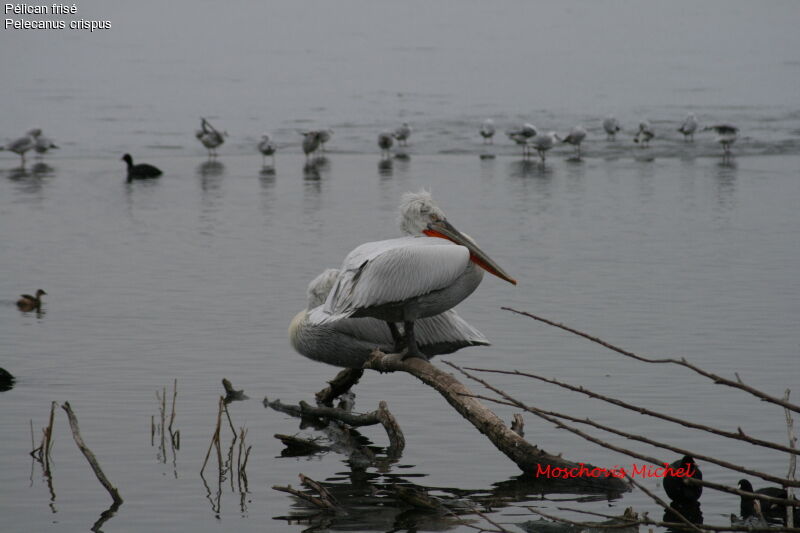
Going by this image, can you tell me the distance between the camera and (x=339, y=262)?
422 inches

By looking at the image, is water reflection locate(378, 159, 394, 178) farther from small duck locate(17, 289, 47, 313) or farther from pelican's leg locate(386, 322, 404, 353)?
pelican's leg locate(386, 322, 404, 353)

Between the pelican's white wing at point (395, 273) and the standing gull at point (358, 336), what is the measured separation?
48 centimetres

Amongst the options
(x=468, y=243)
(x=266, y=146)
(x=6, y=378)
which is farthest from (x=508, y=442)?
(x=266, y=146)

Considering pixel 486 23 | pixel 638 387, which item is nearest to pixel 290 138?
pixel 638 387

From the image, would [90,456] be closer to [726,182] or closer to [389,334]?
[389,334]

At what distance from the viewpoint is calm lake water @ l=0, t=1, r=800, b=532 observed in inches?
207

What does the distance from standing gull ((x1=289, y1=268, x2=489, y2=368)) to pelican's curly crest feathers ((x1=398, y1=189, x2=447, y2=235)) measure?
0.49 metres

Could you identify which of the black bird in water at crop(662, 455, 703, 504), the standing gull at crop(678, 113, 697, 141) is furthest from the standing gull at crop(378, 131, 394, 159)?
the black bird in water at crop(662, 455, 703, 504)

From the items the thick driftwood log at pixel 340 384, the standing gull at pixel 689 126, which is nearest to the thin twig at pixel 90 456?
the thick driftwood log at pixel 340 384

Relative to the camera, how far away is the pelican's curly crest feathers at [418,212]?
5918 millimetres

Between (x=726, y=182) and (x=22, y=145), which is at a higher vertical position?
(x=22, y=145)

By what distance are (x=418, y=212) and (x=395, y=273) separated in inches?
25.9

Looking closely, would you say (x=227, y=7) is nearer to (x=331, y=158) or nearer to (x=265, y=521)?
(x=331, y=158)

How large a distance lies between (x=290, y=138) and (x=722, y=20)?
33.9m
